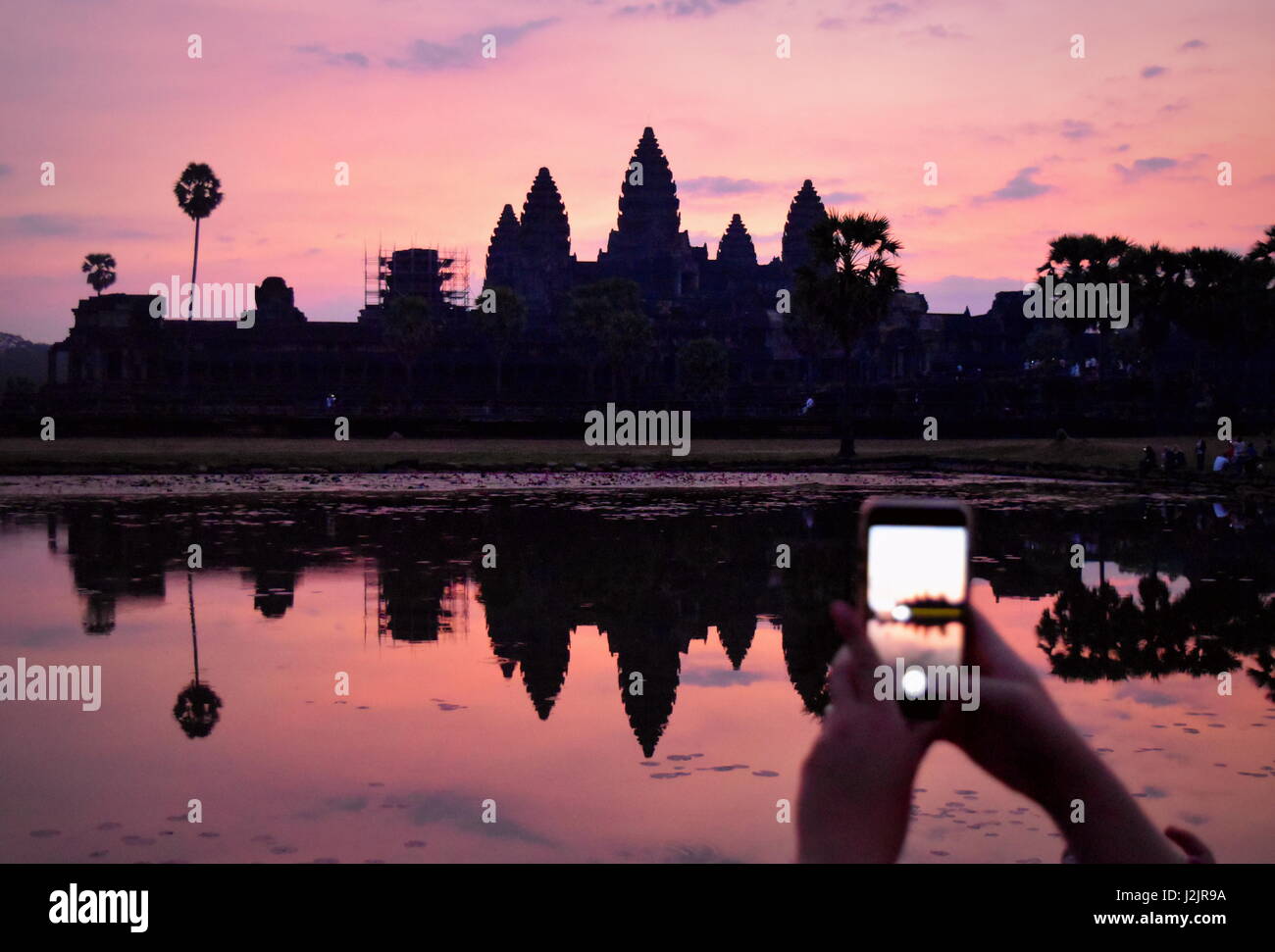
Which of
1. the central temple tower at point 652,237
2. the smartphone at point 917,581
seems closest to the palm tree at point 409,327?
the central temple tower at point 652,237

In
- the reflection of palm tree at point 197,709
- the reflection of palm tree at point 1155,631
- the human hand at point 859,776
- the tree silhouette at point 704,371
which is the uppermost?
the tree silhouette at point 704,371

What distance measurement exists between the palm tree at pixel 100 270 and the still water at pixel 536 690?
380ft

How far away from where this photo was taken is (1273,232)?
48.8 meters

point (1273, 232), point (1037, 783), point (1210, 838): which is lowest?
point (1210, 838)

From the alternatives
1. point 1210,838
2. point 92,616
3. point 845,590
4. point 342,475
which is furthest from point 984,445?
point 1210,838

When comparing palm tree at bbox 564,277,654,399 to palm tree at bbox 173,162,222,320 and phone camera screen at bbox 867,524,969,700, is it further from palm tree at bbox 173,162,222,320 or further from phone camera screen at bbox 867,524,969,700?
phone camera screen at bbox 867,524,969,700

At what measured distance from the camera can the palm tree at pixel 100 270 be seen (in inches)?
5054

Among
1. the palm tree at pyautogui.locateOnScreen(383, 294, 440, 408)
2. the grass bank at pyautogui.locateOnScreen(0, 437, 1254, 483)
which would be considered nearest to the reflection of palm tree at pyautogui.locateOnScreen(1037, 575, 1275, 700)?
the grass bank at pyautogui.locateOnScreen(0, 437, 1254, 483)

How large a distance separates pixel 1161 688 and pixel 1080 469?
2951cm

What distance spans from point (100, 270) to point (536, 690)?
427ft

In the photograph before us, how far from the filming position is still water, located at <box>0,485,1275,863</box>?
6992mm

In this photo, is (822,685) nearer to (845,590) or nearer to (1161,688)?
(1161,688)

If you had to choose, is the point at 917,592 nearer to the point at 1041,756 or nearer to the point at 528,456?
the point at 1041,756

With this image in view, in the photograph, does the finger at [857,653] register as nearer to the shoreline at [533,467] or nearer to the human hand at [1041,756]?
the human hand at [1041,756]
